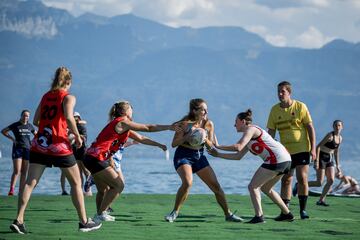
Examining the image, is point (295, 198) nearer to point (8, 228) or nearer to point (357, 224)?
point (357, 224)

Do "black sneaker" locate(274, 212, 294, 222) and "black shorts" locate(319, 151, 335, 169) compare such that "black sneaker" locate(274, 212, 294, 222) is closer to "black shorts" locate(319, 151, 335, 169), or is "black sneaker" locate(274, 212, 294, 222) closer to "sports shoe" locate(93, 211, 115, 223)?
"sports shoe" locate(93, 211, 115, 223)

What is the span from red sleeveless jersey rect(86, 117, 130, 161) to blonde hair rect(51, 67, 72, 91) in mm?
1264

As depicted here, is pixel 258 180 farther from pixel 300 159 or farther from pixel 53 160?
pixel 53 160

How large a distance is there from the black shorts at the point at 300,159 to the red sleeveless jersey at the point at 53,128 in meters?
4.26

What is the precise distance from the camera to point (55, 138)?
9.50 m

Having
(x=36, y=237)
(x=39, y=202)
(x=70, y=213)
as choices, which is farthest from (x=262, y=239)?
(x=39, y=202)

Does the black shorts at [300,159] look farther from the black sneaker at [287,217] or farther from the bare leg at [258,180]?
the bare leg at [258,180]

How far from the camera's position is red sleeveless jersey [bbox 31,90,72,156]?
9.50 metres

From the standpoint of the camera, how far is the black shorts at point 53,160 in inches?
376

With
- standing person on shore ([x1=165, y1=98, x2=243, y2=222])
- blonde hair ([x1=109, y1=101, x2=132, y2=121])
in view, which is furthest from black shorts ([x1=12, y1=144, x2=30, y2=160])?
blonde hair ([x1=109, y1=101, x2=132, y2=121])

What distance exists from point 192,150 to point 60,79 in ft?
9.24

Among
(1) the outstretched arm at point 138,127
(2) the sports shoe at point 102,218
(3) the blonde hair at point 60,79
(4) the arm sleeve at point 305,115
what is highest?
(3) the blonde hair at point 60,79

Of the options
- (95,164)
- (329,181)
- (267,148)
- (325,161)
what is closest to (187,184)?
(267,148)

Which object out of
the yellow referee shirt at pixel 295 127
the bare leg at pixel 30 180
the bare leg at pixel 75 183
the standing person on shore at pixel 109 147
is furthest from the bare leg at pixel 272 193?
the bare leg at pixel 30 180
